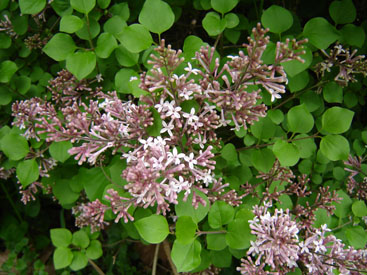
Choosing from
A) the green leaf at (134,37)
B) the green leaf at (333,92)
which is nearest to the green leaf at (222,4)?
the green leaf at (134,37)

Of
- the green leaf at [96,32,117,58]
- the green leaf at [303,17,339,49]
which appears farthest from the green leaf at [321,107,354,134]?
the green leaf at [96,32,117,58]

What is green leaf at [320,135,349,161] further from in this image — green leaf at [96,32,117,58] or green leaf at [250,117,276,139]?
green leaf at [96,32,117,58]

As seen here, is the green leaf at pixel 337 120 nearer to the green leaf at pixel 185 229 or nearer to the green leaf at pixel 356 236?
the green leaf at pixel 356 236

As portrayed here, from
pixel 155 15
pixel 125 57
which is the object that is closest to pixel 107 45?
pixel 125 57

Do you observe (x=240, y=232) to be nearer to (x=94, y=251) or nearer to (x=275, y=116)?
(x=275, y=116)

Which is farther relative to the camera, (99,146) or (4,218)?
(4,218)

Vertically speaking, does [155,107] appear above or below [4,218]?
above

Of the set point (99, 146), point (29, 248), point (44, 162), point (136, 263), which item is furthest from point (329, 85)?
point (29, 248)

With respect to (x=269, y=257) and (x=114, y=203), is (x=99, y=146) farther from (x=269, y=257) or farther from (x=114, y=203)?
(x=269, y=257)
